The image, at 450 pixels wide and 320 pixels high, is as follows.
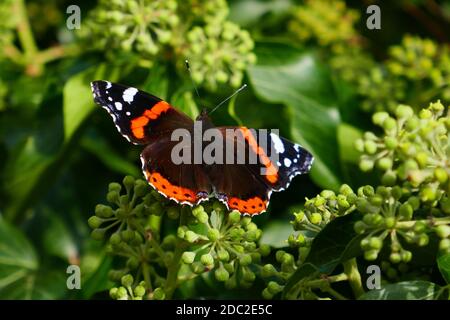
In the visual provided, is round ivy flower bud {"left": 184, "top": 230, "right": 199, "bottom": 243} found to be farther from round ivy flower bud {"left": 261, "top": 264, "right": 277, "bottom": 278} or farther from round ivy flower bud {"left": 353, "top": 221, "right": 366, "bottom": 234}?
round ivy flower bud {"left": 353, "top": 221, "right": 366, "bottom": 234}

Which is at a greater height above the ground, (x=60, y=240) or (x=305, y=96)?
(x=305, y=96)

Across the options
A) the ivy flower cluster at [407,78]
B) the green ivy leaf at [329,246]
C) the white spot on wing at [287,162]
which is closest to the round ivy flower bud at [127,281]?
the green ivy leaf at [329,246]

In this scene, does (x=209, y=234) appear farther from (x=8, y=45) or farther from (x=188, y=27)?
(x=8, y=45)

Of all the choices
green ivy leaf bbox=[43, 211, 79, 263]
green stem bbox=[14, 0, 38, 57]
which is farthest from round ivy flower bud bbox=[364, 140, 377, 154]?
green stem bbox=[14, 0, 38, 57]

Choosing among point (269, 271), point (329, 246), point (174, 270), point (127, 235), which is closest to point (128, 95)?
point (127, 235)

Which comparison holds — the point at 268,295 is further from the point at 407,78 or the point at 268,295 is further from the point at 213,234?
the point at 407,78
